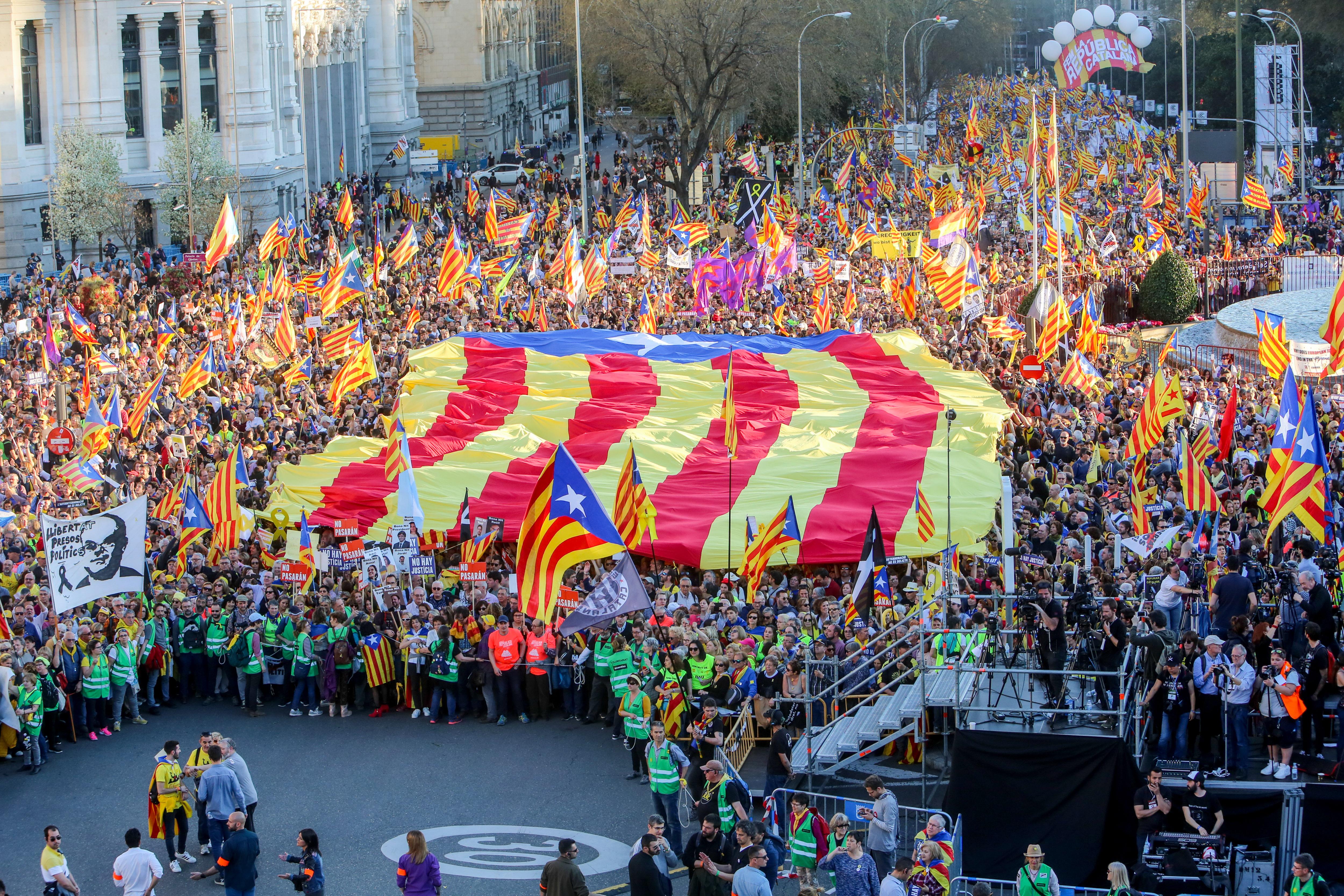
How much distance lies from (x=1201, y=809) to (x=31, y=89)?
44.3 m

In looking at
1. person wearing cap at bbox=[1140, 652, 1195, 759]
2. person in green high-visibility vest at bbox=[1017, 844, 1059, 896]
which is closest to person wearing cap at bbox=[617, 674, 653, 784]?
person wearing cap at bbox=[1140, 652, 1195, 759]

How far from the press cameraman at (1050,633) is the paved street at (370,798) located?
3.71 meters

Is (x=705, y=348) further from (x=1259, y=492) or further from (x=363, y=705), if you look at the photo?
(x=363, y=705)

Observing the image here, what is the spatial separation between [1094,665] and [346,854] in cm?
643

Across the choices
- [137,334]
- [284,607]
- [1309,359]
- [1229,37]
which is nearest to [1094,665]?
[284,607]

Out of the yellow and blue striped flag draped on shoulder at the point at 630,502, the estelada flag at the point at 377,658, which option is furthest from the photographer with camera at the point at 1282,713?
the estelada flag at the point at 377,658

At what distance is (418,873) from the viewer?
12.7m

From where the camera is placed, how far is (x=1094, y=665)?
52.5 ft

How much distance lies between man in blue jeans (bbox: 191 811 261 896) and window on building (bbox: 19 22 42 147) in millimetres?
40903

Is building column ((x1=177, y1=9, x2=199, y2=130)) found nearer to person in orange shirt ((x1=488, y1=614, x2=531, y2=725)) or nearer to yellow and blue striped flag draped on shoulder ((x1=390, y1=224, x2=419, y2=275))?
yellow and blue striped flag draped on shoulder ((x1=390, y1=224, x2=419, y2=275))

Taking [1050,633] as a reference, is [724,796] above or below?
below

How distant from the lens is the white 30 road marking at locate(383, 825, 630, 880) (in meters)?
14.5

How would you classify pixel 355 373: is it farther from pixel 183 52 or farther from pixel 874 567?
pixel 183 52

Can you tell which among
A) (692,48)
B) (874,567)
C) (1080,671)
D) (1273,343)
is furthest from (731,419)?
(692,48)
